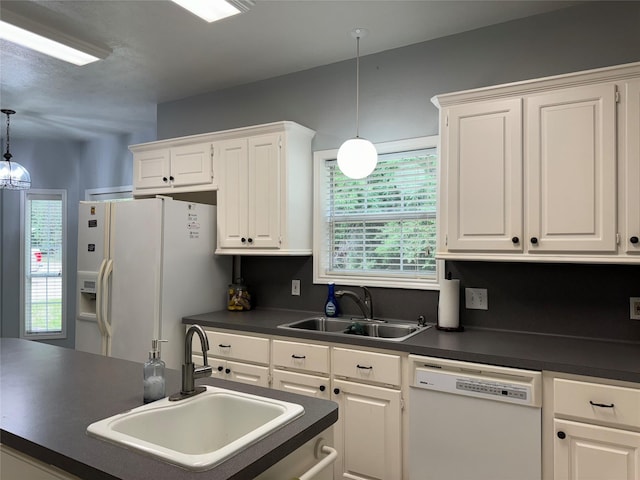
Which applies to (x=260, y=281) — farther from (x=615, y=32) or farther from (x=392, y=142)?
(x=615, y=32)

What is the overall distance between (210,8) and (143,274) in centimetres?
178

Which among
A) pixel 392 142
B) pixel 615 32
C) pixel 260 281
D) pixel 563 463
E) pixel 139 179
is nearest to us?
pixel 563 463

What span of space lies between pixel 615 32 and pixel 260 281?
9.20ft

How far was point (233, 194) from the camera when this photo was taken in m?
3.32

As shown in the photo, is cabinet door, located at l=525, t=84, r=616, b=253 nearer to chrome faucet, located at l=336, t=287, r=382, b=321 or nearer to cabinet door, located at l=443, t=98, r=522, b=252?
cabinet door, located at l=443, t=98, r=522, b=252

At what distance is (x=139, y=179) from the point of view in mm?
3828

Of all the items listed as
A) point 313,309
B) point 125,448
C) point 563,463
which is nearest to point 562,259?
point 563,463

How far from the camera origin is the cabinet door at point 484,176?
7.57ft

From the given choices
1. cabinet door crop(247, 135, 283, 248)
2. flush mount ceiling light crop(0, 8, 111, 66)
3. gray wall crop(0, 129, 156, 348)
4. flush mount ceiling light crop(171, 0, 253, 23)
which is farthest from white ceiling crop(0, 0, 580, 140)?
gray wall crop(0, 129, 156, 348)

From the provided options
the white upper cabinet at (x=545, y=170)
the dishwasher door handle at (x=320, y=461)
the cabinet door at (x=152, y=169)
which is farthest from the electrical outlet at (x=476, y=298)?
the cabinet door at (x=152, y=169)

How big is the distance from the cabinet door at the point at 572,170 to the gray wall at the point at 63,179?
4.41 metres

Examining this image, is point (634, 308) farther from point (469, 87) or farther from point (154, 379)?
point (154, 379)

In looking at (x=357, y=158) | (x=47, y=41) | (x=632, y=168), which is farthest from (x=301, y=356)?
(x=47, y=41)

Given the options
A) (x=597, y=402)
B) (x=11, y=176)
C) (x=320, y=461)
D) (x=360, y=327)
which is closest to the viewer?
(x=320, y=461)
